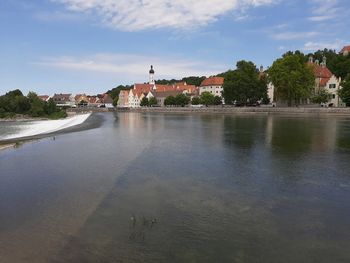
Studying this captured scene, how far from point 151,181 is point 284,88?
7597cm

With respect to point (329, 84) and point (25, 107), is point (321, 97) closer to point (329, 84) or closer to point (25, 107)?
point (329, 84)

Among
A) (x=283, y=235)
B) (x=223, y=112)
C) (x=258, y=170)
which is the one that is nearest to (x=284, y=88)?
(x=223, y=112)

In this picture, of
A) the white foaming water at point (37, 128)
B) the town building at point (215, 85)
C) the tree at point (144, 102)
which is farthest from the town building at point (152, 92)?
the white foaming water at point (37, 128)

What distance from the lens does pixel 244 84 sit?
9794 cm

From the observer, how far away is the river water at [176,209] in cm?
765

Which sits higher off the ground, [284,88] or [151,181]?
[284,88]

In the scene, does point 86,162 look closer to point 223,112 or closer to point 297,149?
point 297,149

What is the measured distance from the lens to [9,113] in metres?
98.4

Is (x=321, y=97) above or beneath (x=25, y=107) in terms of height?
above

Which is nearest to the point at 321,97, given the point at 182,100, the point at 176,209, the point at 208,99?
the point at 208,99

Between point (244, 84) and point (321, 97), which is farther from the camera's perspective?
point (244, 84)

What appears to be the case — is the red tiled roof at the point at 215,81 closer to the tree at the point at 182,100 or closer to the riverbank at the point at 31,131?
the tree at the point at 182,100

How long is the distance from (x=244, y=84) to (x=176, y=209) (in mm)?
90868

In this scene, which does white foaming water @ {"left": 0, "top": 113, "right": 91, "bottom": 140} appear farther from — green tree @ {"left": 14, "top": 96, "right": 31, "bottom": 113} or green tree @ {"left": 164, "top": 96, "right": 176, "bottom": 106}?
green tree @ {"left": 164, "top": 96, "right": 176, "bottom": 106}
